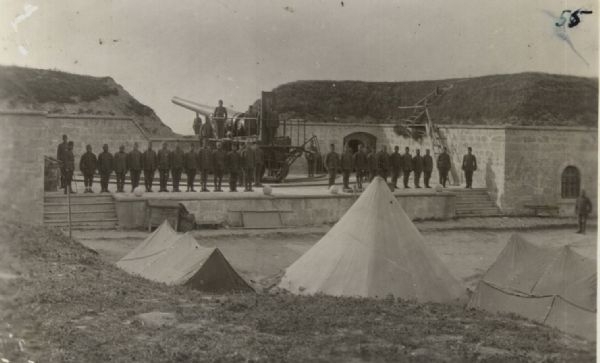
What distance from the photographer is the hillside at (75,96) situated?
1089 inches

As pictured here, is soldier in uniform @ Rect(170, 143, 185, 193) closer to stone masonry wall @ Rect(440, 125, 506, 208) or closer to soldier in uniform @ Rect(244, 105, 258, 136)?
soldier in uniform @ Rect(244, 105, 258, 136)

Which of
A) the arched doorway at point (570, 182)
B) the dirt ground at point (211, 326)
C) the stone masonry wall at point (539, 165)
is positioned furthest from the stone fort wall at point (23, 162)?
the arched doorway at point (570, 182)

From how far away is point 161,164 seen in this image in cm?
1850

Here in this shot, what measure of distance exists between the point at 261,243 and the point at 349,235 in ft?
15.7

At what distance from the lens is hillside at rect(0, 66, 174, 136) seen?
1089 inches

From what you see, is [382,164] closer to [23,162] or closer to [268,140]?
[268,140]

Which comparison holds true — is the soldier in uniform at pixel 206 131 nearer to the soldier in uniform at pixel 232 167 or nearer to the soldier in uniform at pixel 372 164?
the soldier in uniform at pixel 232 167

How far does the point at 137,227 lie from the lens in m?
16.9

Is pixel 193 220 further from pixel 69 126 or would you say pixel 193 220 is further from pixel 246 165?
pixel 69 126

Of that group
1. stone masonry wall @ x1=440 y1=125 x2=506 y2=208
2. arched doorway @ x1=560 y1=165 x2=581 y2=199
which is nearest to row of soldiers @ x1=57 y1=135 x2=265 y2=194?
stone masonry wall @ x1=440 y1=125 x2=506 y2=208

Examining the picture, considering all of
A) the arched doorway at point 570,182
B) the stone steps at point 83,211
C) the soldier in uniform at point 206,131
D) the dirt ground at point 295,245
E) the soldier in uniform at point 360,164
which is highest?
the soldier in uniform at point 206,131

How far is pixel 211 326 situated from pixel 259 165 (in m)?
13.1

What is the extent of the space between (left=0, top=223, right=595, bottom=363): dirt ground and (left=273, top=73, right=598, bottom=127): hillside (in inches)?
581

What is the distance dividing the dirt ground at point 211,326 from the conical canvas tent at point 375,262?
34.7 inches
